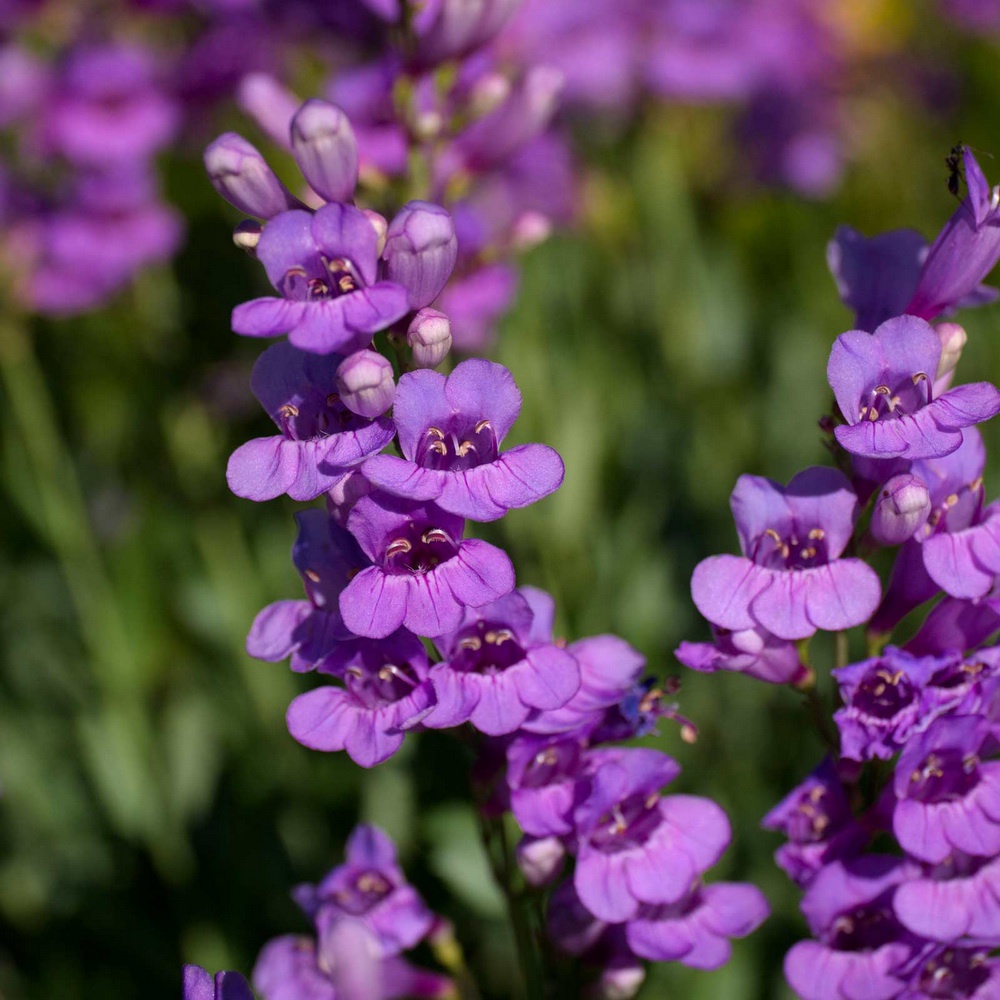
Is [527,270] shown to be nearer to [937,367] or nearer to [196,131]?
[196,131]

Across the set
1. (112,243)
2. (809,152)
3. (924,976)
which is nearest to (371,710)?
(924,976)

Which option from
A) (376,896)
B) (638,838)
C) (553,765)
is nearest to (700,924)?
(638,838)

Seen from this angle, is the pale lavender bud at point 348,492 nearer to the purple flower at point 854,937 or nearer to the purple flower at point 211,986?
the purple flower at point 211,986

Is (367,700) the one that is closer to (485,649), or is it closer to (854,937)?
(485,649)

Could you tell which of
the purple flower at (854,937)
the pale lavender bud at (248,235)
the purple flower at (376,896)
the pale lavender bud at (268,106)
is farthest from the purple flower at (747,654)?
the pale lavender bud at (268,106)

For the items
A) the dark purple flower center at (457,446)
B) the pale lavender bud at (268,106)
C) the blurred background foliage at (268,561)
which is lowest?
the blurred background foliage at (268,561)

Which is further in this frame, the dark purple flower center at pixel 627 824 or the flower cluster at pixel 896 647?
the dark purple flower center at pixel 627 824
